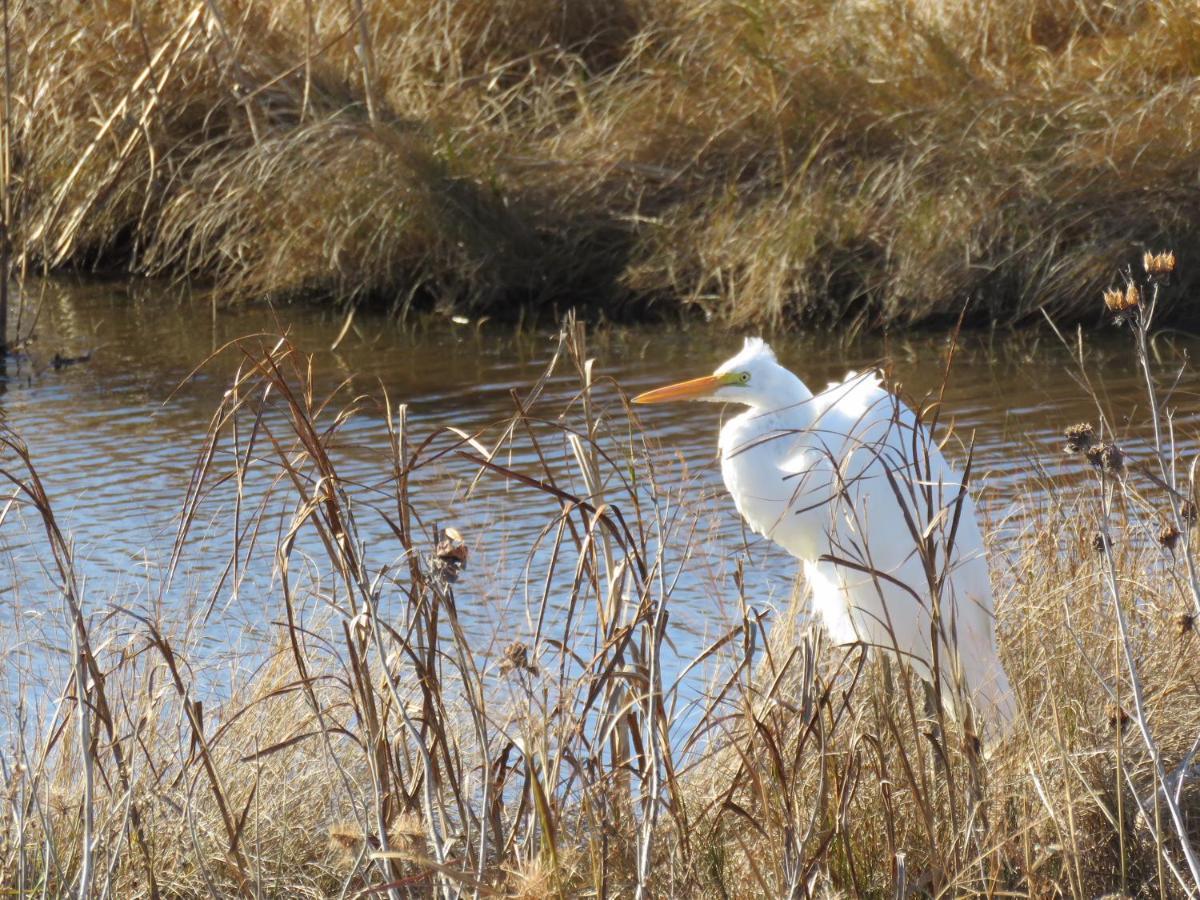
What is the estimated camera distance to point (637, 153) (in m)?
8.54

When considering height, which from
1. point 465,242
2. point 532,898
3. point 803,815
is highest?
point 465,242

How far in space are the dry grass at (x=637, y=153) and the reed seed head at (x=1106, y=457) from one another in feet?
18.3

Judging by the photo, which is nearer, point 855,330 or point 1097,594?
point 1097,594

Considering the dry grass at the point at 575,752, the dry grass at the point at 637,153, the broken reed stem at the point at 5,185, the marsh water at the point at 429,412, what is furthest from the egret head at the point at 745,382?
the dry grass at the point at 637,153

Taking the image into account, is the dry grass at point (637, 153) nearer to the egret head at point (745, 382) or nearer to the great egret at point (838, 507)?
the egret head at point (745, 382)

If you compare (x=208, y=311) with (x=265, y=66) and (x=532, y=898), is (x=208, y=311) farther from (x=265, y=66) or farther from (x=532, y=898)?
(x=532, y=898)

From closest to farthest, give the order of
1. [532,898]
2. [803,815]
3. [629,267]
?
[532,898] < [803,815] < [629,267]

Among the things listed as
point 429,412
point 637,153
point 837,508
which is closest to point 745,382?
point 837,508

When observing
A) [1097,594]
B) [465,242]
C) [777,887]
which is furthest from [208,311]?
[777,887]

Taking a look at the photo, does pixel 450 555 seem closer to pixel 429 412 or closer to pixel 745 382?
pixel 745 382

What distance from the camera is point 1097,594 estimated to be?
2742 mm

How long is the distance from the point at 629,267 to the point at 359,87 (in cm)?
Answer: 238

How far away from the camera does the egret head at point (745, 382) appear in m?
3.34

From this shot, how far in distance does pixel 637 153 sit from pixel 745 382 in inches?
209
